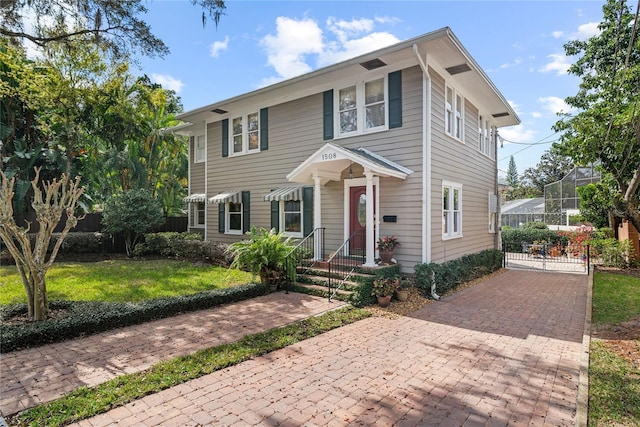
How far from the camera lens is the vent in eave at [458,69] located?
384 inches

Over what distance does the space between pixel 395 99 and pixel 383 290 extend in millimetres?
5158

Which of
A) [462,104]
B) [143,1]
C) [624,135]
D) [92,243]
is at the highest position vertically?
[143,1]

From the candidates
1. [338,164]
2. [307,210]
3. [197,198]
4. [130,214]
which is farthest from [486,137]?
[130,214]

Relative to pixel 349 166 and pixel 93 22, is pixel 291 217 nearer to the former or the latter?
pixel 349 166

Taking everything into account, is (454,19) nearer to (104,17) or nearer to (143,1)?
(143,1)

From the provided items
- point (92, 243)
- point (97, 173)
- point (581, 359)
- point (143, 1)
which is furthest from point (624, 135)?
point (97, 173)

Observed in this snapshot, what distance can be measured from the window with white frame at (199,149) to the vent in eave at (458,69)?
11.3 meters

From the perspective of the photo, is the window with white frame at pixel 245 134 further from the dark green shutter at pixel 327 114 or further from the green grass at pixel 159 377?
the green grass at pixel 159 377

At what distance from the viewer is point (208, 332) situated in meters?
6.07

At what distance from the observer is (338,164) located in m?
10.1

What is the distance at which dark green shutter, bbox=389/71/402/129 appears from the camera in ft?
31.4

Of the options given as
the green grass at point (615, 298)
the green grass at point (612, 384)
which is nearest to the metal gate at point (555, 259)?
the green grass at point (615, 298)

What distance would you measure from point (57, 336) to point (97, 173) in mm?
19355

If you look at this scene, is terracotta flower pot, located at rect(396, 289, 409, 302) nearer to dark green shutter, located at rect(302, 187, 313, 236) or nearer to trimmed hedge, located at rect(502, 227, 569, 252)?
dark green shutter, located at rect(302, 187, 313, 236)
